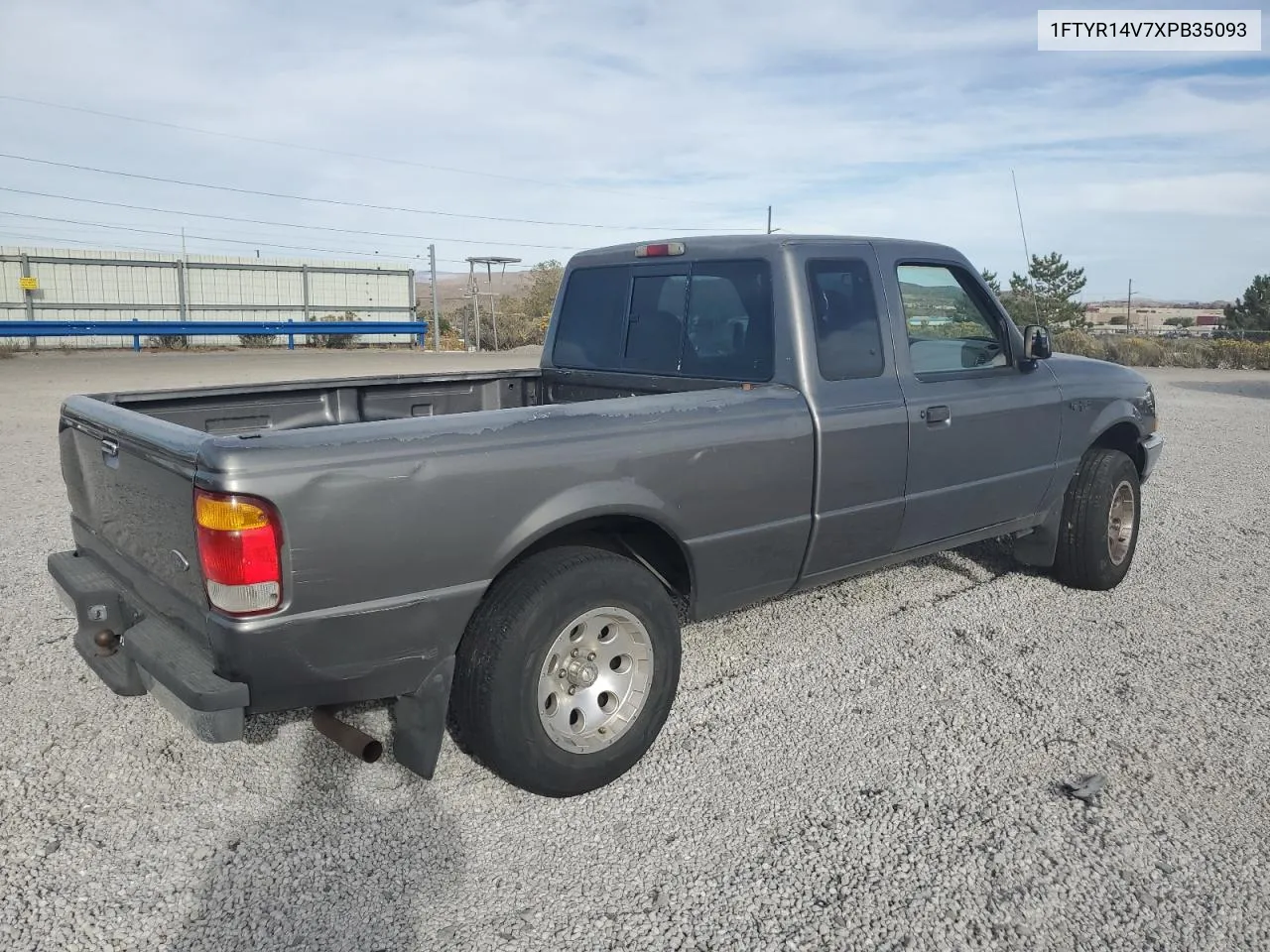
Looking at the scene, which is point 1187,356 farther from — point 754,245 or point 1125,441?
point 754,245

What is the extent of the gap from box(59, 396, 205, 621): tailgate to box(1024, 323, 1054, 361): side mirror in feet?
12.3

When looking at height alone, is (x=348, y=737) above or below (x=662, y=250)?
below

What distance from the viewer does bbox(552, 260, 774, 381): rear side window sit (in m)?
4.14

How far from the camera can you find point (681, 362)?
443 cm

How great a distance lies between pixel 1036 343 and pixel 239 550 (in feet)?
12.5

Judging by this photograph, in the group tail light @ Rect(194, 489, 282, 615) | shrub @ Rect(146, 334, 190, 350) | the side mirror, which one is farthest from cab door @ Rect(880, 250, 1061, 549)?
shrub @ Rect(146, 334, 190, 350)

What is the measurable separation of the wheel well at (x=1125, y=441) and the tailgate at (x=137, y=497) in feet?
15.5

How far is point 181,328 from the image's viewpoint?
26.8 meters

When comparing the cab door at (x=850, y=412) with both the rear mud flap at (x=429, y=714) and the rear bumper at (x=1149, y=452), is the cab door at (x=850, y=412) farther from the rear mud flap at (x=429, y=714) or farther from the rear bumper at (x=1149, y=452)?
the rear bumper at (x=1149, y=452)

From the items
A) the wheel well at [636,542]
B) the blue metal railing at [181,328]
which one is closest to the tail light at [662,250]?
the wheel well at [636,542]

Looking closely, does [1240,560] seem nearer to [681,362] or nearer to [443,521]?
[681,362]

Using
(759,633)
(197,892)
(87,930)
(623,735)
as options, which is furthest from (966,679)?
(87,930)

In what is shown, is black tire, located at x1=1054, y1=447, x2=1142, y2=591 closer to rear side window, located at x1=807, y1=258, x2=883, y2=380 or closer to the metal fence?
rear side window, located at x1=807, y1=258, x2=883, y2=380

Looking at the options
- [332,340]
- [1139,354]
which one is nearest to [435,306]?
[332,340]
